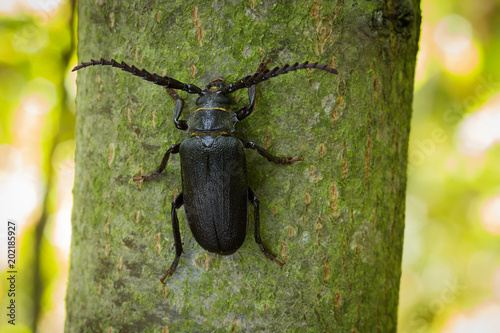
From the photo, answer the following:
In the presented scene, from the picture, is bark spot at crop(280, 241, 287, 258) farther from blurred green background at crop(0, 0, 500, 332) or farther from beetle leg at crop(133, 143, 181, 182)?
blurred green background at crop(0, 0, 500, 332)

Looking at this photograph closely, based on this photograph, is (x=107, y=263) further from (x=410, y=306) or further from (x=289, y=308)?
(x=410, y=306)

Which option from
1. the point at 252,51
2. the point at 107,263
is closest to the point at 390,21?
the point at 252,51

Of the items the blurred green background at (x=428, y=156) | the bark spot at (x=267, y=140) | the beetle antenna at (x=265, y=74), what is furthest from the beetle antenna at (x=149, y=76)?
the blurred green background at (x=428, y=156)

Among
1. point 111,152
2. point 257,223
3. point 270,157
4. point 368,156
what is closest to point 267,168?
point 270,157

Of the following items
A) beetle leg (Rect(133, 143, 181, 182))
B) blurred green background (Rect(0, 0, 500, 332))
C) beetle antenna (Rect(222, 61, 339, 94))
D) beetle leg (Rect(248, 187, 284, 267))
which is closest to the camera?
beetle antenna (Rect(222, 61, 339, 94))

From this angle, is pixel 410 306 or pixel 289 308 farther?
pixel 410 306

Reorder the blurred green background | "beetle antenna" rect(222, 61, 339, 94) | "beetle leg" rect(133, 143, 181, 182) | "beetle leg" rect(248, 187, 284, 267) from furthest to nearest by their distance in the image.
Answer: the blurred green background
"beetle leg" rect(133, 143, 181, 182)
"beetle leg" rect(248, 187, 284, 267)
"beetle antenna" rect(222, 61, 339, 94)

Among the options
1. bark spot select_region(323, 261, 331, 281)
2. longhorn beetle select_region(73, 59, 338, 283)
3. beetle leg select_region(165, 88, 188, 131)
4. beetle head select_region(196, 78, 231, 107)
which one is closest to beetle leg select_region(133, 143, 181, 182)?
longhorn beetle select_region(73, 59, 338, 283)
